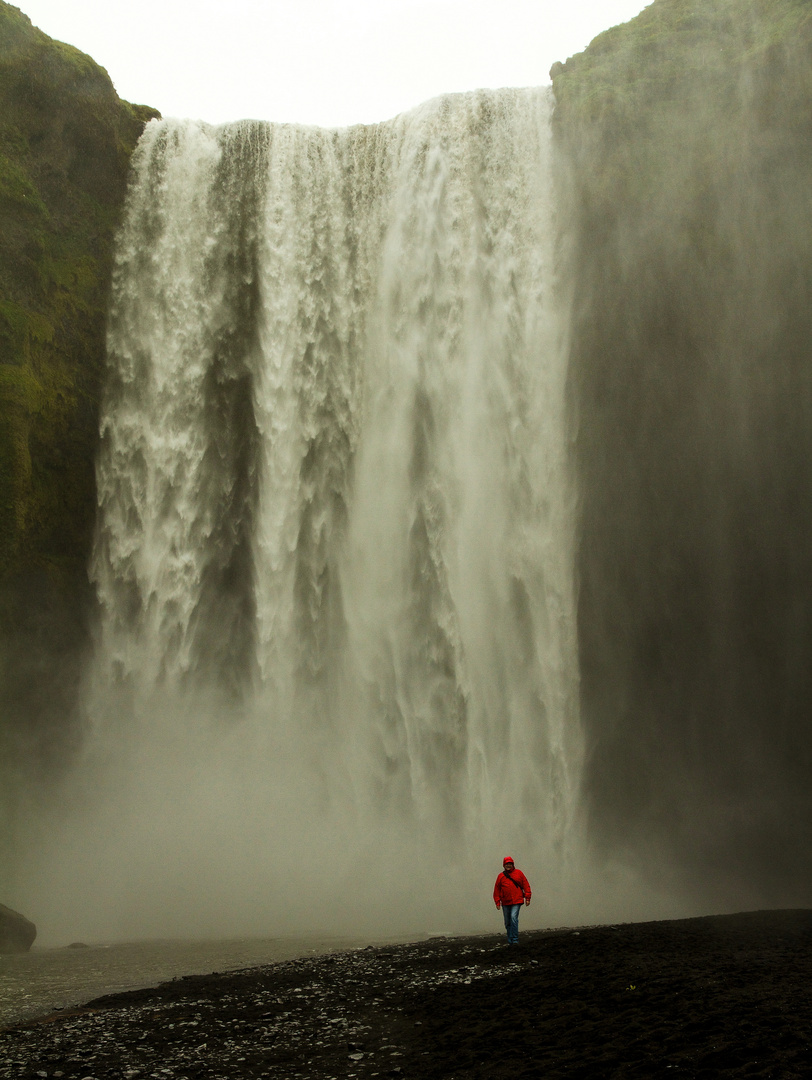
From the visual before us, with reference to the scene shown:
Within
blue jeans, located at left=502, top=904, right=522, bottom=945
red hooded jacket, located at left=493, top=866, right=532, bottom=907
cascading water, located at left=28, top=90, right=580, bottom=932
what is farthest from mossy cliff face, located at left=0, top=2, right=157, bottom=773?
blue jeans, located at left=502, top=904, right=522, bottom=945

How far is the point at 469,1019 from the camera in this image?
7828mm

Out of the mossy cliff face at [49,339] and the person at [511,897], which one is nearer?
the person at [511,897]

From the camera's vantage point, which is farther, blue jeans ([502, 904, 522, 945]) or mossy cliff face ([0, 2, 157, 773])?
mossy cliff face ([0, 2, 157, 773])

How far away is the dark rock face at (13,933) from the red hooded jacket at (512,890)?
7564mm

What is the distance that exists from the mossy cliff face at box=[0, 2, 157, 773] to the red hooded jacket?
12404mm

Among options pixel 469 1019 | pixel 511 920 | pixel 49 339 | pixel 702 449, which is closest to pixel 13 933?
pixel 511 920

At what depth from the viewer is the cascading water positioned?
19469mm

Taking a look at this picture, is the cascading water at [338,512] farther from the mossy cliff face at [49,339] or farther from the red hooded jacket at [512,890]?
the red hooded jacket at [512,890]

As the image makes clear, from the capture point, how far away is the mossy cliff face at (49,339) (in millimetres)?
19672

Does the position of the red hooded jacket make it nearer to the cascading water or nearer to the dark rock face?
the cascading water

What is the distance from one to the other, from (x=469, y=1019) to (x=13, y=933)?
888 centimetres

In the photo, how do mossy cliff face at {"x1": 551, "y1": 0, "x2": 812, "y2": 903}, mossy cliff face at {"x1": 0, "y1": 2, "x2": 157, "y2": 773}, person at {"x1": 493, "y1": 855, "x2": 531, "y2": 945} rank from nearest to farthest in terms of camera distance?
person at {"x1": 493, "y1": 855, "x2": 531, "y2": 945}
mossy cliff face at {"x1": 551, "y1": 0, "x2": 812, "y2": 903}
mossy cliff face at {"x1": 0, "y1": 2, "x2": 157, "y2": 773}

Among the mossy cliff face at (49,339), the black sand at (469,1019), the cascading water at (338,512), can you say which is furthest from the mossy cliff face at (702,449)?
the mossy cliff face at (49,339)

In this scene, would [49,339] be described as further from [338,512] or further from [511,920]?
[511,920]
